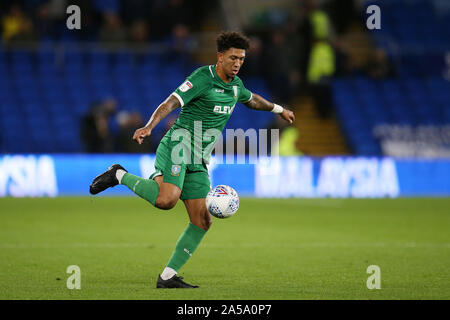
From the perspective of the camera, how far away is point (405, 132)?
21547 millimetres

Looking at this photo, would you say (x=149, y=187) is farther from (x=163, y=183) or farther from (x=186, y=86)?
→ (x=186, y=86)

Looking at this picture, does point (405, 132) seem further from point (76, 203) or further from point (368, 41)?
point (76, 203)

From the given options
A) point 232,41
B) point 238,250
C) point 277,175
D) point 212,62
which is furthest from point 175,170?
point 212,62

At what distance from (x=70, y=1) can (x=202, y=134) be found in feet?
46.7

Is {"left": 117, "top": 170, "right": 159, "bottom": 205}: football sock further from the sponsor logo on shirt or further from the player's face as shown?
the player's face

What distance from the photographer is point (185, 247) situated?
7.20 m

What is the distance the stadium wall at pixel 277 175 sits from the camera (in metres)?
16.9

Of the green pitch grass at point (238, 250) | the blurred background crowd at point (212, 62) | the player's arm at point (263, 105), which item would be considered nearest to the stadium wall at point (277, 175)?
the green pitch grass at point (238, 250)

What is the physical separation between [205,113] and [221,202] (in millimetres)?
873

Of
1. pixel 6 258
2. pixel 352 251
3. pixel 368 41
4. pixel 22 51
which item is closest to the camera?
pixel 6 258

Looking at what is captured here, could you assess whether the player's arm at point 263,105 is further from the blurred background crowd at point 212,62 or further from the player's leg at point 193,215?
the blurred background crowd at point 212,62

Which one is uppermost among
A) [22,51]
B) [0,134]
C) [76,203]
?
[22,51]
